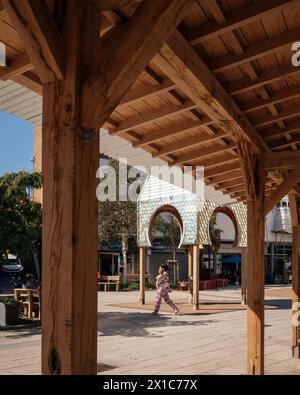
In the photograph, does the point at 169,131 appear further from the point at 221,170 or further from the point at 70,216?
the point at 70,216

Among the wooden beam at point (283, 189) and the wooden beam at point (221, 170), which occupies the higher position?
the wooden beam at point (221, 170)

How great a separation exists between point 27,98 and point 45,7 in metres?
2.18

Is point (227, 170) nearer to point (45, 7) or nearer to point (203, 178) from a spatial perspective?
point (203, 178)

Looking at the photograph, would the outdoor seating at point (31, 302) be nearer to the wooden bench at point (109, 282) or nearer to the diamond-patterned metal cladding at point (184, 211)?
the diamond-patterned metal cladding at point (184, 211)

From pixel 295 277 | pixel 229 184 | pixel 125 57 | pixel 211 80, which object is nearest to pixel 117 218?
pixel 229 184

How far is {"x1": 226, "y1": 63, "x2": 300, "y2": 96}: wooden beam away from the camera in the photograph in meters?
4.82

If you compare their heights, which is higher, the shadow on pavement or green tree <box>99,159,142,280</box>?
green tree <box>99,159,142,280</box>

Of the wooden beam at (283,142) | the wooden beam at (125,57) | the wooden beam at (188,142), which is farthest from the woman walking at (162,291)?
the wooden beam at (125,57)

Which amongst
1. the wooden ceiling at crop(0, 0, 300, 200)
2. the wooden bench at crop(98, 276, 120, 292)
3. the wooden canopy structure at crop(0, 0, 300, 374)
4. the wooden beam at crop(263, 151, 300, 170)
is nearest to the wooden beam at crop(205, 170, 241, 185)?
the wooden ceiling at crop(0, 0, 300, 200)

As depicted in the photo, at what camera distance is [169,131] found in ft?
20.7

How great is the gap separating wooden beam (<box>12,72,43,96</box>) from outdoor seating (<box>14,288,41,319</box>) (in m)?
9.88

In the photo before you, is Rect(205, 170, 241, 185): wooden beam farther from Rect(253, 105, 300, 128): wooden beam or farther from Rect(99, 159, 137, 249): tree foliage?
Rect(99, 159, 137, 249): tree foliage

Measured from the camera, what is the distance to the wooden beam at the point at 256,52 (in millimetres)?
4173

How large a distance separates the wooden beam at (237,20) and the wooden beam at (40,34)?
174 centimetres
